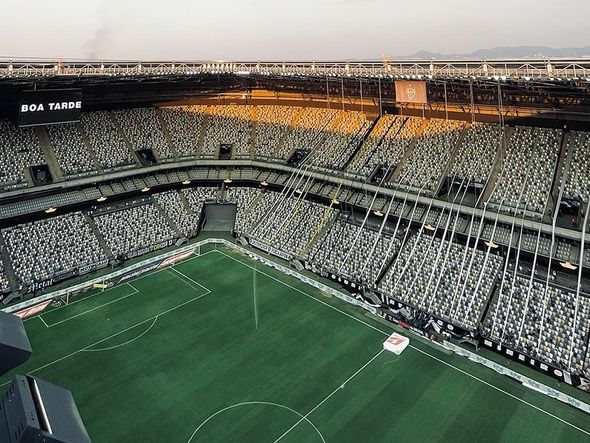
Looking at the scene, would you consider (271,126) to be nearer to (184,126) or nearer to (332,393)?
(184,126)

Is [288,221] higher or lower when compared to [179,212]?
lower

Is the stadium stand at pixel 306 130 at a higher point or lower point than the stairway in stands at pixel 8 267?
higher

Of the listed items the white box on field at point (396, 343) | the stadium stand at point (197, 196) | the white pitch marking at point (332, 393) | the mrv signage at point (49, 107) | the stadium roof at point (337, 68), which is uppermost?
the stadium roof at point (337, 68)

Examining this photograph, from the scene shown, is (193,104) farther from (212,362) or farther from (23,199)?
(212,362)

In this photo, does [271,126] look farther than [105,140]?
Yes

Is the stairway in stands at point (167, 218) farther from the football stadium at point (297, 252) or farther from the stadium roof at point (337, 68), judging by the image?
the stadium roof at point (337, 68)

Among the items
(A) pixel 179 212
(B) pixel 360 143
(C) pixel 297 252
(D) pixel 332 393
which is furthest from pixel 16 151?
(D) pixel 332 393

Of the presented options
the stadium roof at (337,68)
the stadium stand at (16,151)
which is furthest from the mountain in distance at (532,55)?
the stadium stand at (16,151)

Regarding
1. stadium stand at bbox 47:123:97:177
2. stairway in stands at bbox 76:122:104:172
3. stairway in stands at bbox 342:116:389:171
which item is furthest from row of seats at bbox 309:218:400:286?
stadium stand at bbox 47:123:97:177
